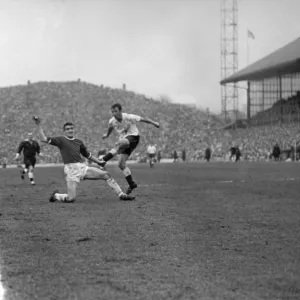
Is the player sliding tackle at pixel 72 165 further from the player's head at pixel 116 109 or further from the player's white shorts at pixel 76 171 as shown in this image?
the player's head at pixel 116 109

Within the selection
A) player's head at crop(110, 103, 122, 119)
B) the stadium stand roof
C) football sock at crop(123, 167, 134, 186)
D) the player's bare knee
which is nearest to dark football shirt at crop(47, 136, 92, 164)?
player's head at crop(110, 103, 122, 119)

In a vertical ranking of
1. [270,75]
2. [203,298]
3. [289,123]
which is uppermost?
[270,75]

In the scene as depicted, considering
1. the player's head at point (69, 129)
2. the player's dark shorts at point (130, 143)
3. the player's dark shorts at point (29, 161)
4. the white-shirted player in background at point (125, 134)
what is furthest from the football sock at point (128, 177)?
the player's dark shorts at point (29, 161)

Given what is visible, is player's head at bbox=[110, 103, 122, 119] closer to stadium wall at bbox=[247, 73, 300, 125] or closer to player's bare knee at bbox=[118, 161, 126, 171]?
player's bare knee at bbox=[118, 161, 126, 171]

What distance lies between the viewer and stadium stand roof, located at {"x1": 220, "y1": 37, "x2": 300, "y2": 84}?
228 feet

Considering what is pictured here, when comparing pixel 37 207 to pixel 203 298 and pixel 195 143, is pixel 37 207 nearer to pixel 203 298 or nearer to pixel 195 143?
pixel 203 298

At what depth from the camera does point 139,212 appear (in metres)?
12.2

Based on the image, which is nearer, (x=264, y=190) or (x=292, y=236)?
(x=292, y=236)

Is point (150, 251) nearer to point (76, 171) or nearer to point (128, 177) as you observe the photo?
point (76, 171)

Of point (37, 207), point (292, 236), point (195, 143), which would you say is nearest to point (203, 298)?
point (292, 236)

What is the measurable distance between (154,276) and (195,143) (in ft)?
302

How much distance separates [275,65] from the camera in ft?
232

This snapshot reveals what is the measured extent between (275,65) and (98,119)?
38.4 meters

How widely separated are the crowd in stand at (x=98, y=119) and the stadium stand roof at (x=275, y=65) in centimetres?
589
